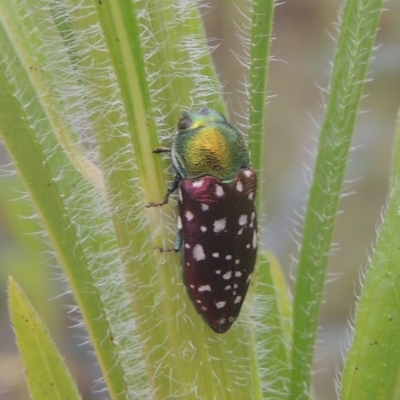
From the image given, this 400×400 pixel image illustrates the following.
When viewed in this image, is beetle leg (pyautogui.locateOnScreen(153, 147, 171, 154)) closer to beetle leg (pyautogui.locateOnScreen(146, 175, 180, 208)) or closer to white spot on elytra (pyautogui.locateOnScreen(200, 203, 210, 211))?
beetle leg (pyautogui.locateOnScreen(146, 175, 180, 208))

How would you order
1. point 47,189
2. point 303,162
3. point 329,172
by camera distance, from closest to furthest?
point 47,189
point 329,172
point 303,162

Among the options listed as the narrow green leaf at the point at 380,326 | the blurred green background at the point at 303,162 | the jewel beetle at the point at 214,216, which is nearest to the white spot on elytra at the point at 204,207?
the jewel beetle at the point at 214,216

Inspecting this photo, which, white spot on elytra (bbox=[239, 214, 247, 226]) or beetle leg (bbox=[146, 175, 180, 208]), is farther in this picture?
white spot on elytra (bbox=[239, 214, 247, 226])

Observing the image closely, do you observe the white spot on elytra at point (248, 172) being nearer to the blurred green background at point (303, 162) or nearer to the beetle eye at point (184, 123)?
the beetle eye at point (184, 123)

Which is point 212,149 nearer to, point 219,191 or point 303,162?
point 219,191

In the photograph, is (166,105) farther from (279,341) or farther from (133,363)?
(279,341)

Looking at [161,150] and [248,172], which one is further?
[248,172]

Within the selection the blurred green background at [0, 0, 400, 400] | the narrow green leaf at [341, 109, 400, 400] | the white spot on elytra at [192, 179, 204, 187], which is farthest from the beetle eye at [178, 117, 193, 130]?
the blurred green background at [0, 0, 400, 400]

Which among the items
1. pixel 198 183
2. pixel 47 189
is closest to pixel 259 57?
pixel 198 183
